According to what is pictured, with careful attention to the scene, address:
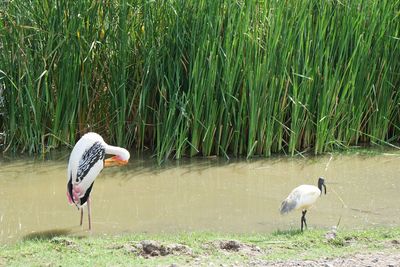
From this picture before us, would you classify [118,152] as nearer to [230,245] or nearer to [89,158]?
[89,158]

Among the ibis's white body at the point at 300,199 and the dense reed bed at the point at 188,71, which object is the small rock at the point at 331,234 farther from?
the dense reed bed at the point at 188,71

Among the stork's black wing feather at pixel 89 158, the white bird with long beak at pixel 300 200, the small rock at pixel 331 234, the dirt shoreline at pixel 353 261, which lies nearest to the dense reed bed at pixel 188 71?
the stork's black wing feather at pixel 89 158

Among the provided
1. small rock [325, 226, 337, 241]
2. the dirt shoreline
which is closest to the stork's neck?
small rock [325, 226, 337, 241]

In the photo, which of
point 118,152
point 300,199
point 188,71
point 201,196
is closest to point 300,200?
point 300,199

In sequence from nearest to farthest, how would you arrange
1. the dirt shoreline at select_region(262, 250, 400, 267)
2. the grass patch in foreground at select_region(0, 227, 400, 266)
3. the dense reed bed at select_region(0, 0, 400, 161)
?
1. the dirt shoreline at select_region(262, 250, 400, 267)
2. the grass patch in foreground at select_region(0, 227, 400, 266)
3. the dense reed bed at select_region(0, 0, 400, 161)

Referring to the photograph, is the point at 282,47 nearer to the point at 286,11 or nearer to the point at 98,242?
the point at 286,11

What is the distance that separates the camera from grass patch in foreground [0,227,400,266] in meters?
4.95

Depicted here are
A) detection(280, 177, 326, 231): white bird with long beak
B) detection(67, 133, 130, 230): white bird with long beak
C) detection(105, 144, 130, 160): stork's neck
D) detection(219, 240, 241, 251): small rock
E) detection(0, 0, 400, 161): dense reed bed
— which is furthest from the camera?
detection(0, 0, 400, 161): dense reed bed

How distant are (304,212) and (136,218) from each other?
131cm

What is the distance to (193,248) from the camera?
5184 millimetres

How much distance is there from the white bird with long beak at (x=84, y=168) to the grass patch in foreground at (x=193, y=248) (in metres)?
0.45

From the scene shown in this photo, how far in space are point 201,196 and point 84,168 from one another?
113 centimetres

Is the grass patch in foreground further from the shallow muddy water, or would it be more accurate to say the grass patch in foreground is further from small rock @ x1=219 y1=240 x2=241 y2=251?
the shallow muddy water

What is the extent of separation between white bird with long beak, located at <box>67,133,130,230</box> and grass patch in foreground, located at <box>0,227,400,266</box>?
1.46 ft
